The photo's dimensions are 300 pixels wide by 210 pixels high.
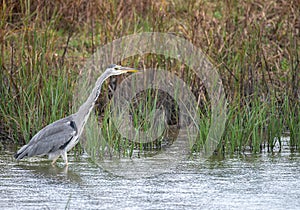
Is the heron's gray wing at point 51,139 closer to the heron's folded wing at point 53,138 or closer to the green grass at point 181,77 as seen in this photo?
the heron's folded wing at point 53,138

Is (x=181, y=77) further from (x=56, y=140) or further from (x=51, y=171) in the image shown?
(x=51, y=171)

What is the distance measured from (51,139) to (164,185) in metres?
1.45

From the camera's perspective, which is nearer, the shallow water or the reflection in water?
the shallow water

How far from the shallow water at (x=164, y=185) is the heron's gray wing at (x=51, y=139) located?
6.1 inches

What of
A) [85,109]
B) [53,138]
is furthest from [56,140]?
[85,109]

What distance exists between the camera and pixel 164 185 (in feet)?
19.2

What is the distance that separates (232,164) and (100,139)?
1.31 meters

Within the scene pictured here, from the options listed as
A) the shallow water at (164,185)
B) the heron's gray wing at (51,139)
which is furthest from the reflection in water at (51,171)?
the heron's gray wing at (51,139)

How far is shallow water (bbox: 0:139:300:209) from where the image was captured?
17.1ft

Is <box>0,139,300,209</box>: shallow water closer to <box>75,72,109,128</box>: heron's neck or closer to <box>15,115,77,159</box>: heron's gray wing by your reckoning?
<box>15,115,77,159</box>: heron's gray wing

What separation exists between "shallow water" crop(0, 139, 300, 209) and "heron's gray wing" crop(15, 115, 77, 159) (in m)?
0.16

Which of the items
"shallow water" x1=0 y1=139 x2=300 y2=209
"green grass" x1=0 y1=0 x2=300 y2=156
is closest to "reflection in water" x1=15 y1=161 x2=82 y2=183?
"shallow water" x1=0 y1=139 x2=300 y2=209

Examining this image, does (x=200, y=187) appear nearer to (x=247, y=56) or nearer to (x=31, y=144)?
(x=31, y=144)

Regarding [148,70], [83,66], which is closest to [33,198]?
[148,70]
